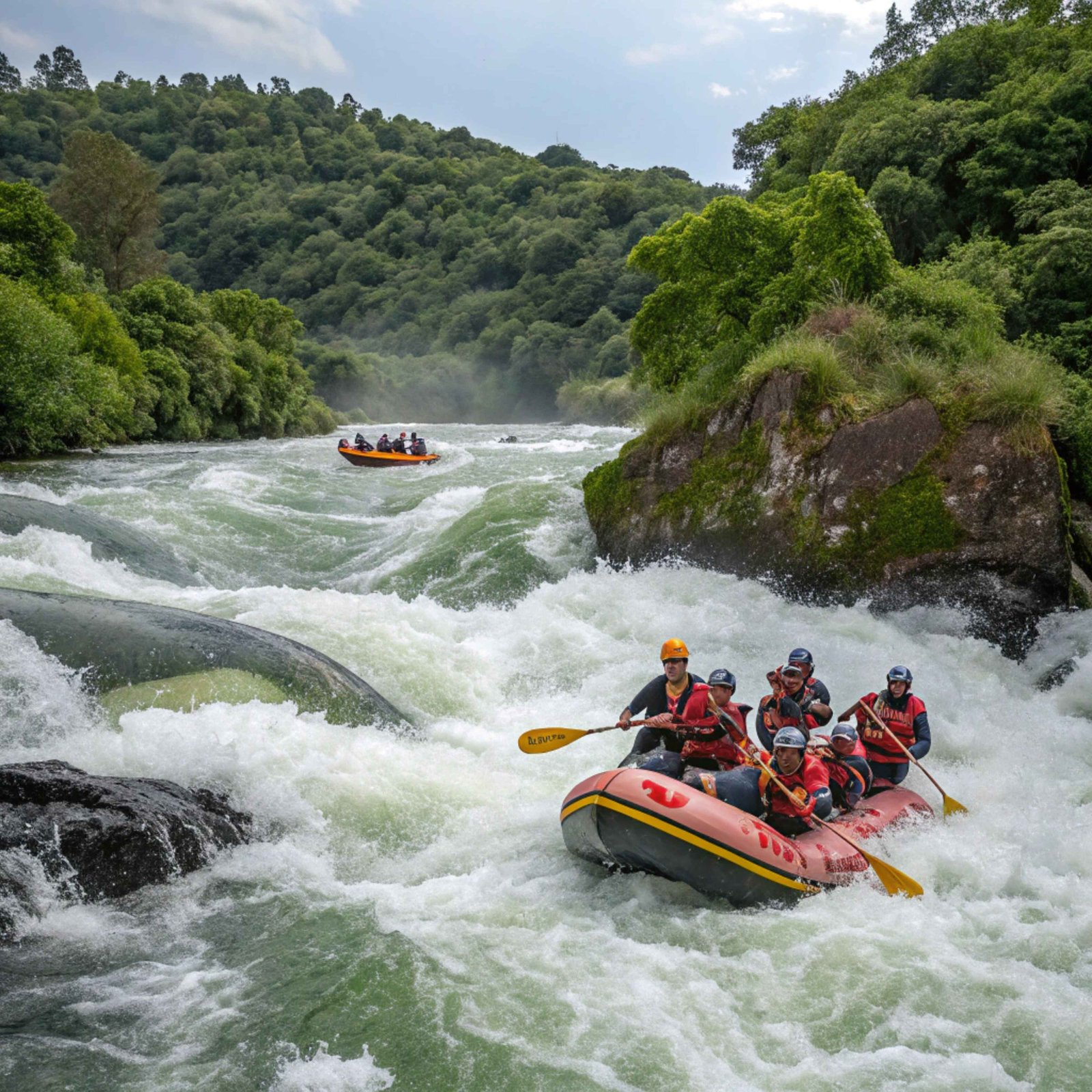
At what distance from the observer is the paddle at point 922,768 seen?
6609mm

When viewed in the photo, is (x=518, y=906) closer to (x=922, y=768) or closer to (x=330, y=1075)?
(x=330, y=1075)

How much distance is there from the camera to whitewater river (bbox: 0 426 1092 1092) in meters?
3.96

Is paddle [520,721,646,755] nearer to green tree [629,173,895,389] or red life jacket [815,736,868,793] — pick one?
red life jacket [815,736,868,793]

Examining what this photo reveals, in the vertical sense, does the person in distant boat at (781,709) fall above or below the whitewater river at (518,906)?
above

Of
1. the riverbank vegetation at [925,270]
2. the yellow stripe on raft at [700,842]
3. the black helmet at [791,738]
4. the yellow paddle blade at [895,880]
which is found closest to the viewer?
the yellow stripe on raft at [700,842]

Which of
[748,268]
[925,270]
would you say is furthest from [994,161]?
[748,268]

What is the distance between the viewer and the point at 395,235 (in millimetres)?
95500

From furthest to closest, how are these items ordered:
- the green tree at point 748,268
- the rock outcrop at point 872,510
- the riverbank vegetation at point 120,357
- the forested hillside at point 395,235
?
the forested hillside at point 395,235
the riverbank vegetation at point 120,357
the green tree at point 748,268
the rock outcrop at point 872,510

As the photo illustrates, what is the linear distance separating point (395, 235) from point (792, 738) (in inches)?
3849

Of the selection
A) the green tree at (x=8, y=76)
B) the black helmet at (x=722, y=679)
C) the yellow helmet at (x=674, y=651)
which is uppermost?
the green tree at (x=8, y=76)

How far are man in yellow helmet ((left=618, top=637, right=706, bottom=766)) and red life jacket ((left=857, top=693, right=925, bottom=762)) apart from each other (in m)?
1.58

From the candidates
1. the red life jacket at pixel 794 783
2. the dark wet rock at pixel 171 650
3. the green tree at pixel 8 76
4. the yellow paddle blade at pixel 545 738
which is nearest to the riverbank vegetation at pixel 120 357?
the dark wet rock at pixel 171 650

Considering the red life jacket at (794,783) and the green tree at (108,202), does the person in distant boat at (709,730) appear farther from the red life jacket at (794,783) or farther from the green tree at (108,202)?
the green tree at (108,202)

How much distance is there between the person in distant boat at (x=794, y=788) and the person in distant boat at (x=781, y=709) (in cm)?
84
